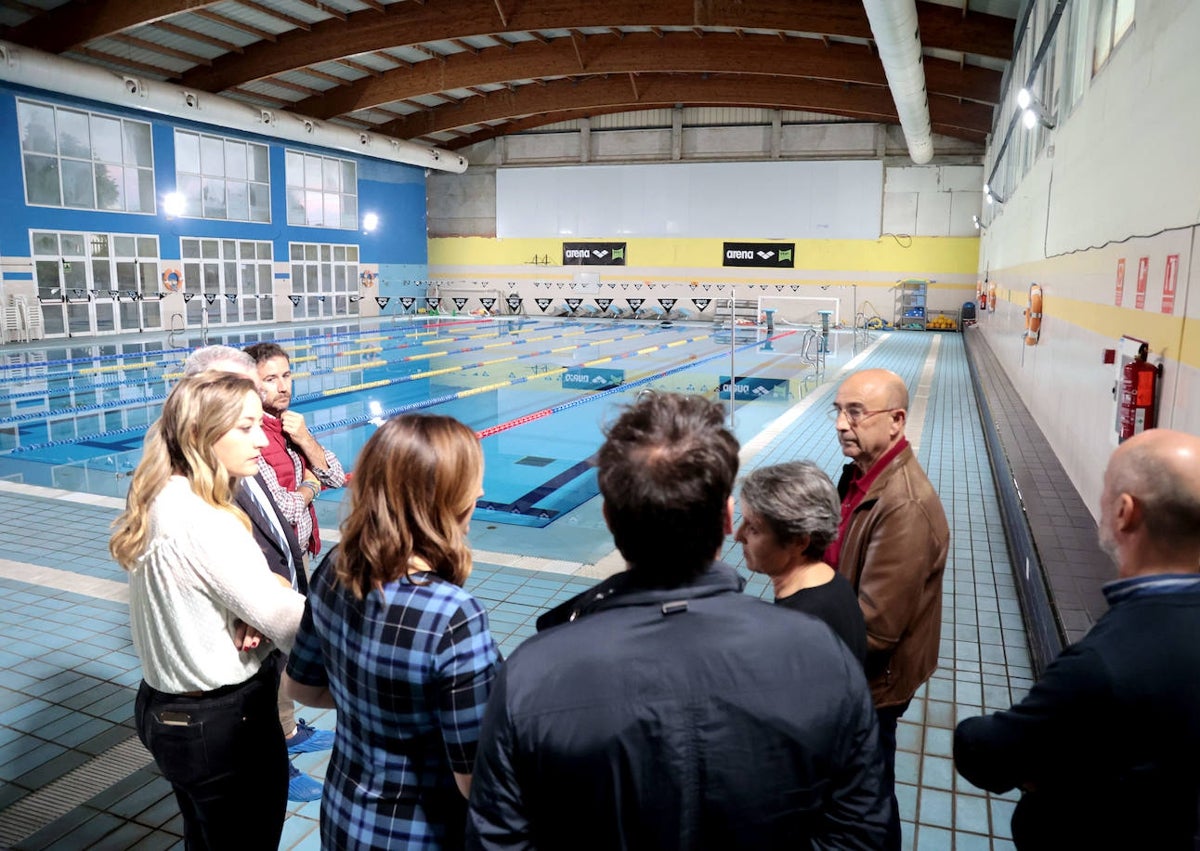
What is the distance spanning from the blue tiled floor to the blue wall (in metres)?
14.2

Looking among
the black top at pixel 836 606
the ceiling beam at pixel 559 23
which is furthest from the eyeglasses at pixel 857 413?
the ceiling beam at pixel 559 23

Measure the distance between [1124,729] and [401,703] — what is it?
1173 mm

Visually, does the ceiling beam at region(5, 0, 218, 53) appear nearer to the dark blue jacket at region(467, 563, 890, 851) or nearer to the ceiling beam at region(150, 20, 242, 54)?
the ceiling beam at region(150, 20, 242, 54)

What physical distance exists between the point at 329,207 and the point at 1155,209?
2626cm

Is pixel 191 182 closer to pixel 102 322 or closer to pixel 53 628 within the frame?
pixel 102 322

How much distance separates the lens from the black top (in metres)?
1.87

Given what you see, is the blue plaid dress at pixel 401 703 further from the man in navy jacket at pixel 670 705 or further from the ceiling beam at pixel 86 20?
the ceiling beam at pixel 86 20

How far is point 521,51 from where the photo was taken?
2128 cm

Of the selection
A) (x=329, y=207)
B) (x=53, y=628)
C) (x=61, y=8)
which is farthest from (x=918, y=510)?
(x=329, y=207)

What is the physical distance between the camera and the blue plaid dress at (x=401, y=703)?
1.47 meters

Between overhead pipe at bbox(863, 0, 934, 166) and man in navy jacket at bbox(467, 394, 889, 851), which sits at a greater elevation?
overhead pipe at bbox(863, 0, 934, 166)

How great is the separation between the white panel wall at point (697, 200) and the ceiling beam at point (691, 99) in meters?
2.33

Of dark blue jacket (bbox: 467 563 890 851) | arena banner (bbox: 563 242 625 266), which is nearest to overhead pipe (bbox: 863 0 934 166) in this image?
dark blue jacket (bbox: 467 563 890 851)

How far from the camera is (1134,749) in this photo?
4.37 feet
